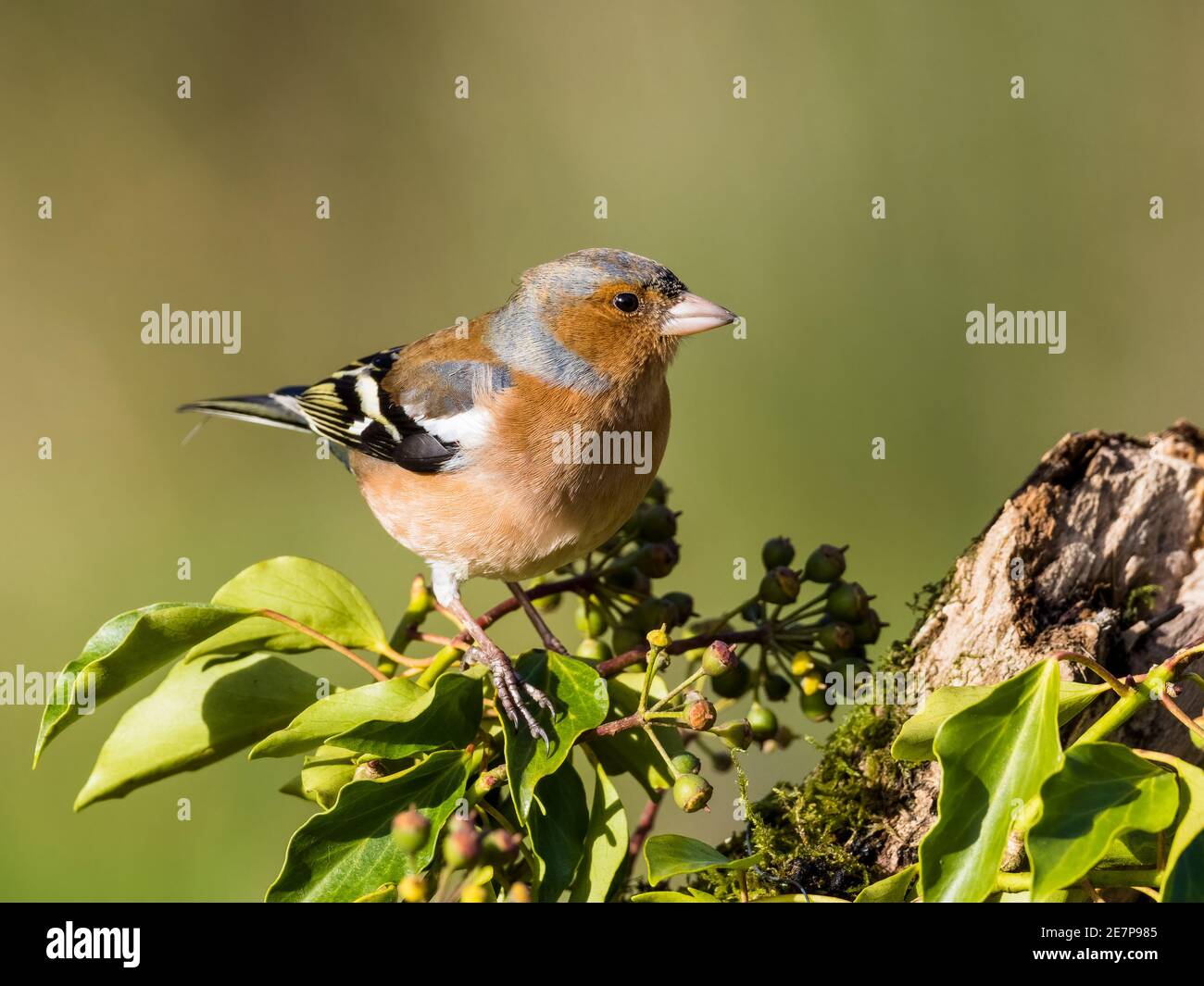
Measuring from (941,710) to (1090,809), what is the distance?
11.5 inches

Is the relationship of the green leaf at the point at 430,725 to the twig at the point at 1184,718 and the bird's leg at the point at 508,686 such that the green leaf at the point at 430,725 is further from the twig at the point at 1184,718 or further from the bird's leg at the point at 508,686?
the twig at the point at 1184,718

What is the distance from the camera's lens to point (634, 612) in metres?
2.66

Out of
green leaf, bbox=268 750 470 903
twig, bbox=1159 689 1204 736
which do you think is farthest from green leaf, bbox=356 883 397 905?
twig, bbox=1159 689 1204 736

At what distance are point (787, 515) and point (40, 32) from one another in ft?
17.5

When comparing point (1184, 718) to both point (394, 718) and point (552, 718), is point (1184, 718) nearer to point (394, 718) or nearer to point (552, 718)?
point (552, 718)

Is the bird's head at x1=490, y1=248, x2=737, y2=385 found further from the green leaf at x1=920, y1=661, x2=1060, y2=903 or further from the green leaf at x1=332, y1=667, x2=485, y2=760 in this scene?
the green leaf at x1=920, y1=661, x2=1060, y2=903

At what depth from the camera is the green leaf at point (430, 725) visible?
5.99ft

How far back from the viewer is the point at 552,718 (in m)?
1.99

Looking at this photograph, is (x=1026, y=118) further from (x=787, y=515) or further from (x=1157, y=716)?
(x=1157, y=716)

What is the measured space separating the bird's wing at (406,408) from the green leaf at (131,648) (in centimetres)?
144

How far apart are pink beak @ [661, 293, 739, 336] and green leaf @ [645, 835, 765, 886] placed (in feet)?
6.11

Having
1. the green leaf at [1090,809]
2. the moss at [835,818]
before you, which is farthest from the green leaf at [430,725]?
the green leaf at [1090,809]

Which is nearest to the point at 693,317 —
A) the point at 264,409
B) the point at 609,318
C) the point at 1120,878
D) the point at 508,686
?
the point at 609,318

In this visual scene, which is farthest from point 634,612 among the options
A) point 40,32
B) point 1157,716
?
point 40,32
